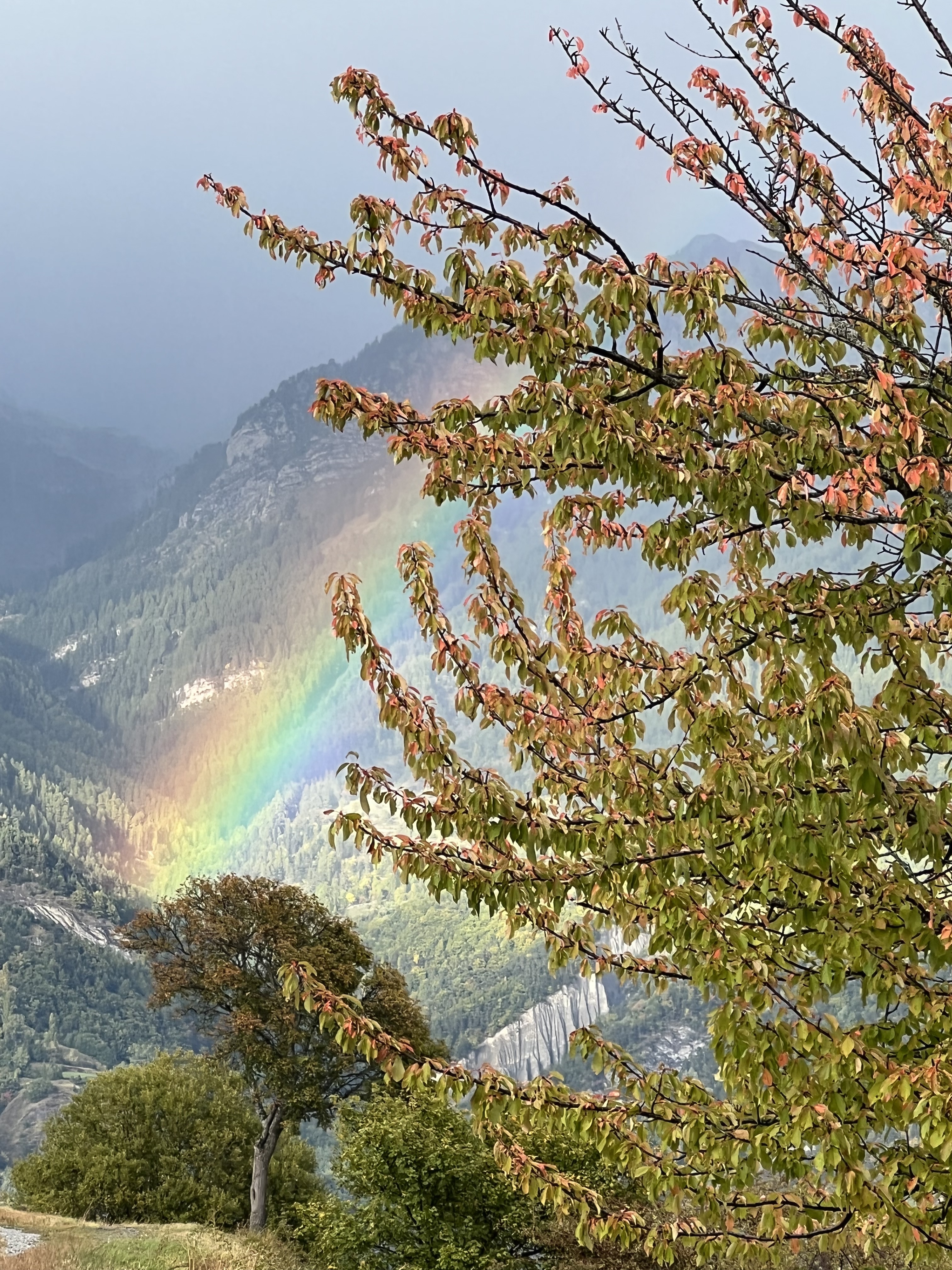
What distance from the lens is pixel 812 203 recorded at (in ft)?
22.5

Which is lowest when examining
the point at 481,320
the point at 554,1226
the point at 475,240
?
the point at 554,1226

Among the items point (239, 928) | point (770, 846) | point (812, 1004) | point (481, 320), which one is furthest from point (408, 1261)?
point (481, 320)

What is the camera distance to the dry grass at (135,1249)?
16391mm

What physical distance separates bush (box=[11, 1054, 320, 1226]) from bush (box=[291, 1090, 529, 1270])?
11.3 meters

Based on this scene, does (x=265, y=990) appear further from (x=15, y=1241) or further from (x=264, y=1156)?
(x=15, y=1241)

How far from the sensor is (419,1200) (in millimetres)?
19812

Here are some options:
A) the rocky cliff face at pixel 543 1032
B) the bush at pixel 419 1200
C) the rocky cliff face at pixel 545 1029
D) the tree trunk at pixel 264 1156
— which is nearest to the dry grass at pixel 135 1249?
the bush at pixel 419 1200

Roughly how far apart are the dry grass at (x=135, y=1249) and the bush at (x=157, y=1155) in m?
7.37

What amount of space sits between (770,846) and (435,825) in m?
1.65

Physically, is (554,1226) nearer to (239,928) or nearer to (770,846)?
(239,928)

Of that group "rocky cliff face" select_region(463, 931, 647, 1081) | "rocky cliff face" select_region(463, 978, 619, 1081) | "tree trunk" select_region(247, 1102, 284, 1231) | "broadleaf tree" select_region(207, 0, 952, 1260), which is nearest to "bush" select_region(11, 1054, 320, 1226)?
A: "tree trunk" select_region(247, 1102, 284, 1231)

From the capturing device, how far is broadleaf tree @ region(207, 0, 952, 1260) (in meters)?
4.37

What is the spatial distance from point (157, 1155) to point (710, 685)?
113 ft

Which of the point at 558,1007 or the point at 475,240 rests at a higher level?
the point at 558,1007
